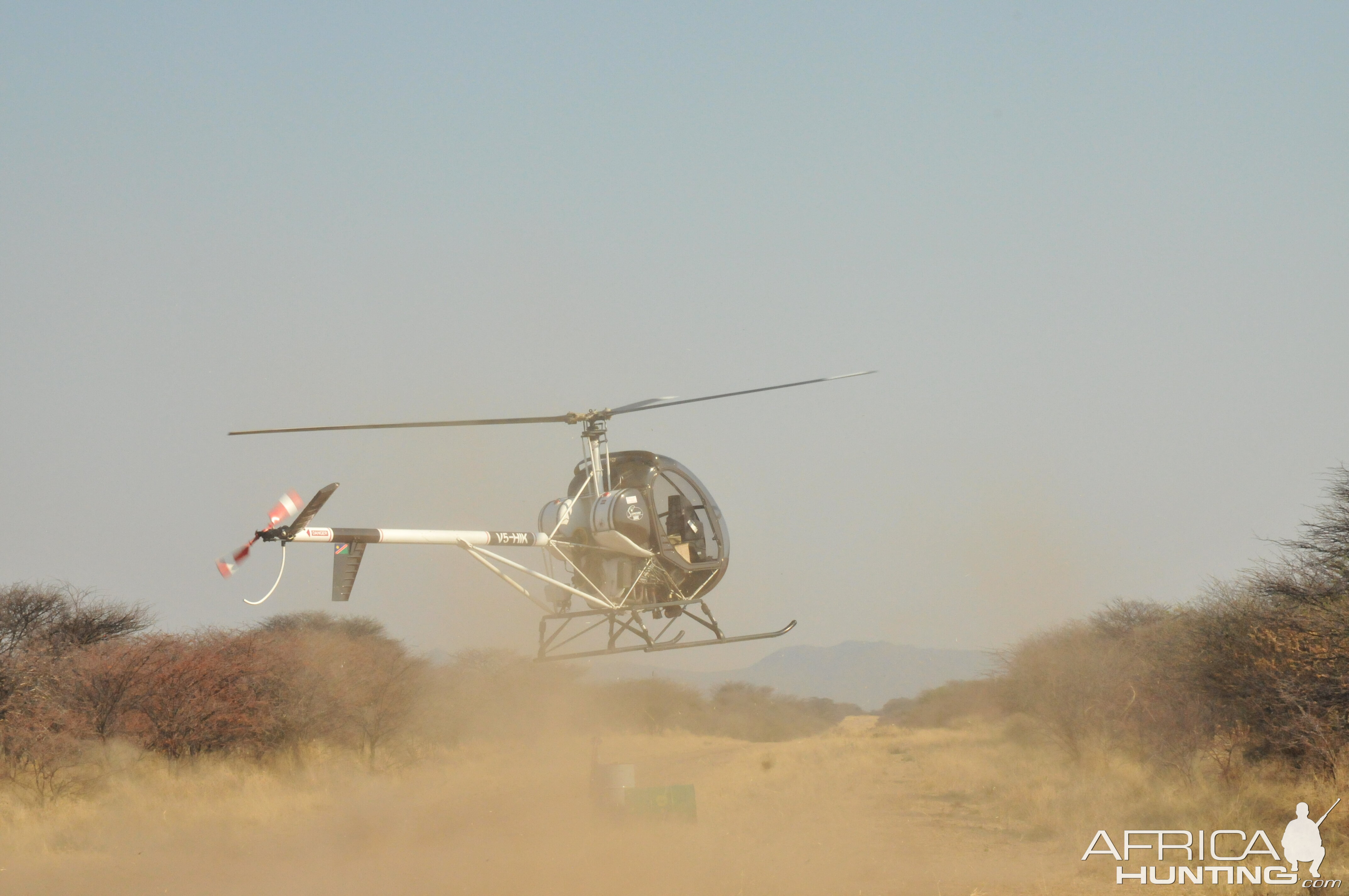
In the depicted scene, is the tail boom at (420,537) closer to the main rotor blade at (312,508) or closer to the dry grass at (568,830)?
the main rotor blade at (312,508)

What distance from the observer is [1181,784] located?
22.8 m

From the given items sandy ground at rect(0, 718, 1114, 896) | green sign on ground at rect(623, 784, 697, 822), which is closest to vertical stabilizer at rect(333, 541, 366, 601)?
sandy ground at rect(0, 718, 1114, 896)

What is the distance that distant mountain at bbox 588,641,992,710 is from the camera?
6328 centimetres

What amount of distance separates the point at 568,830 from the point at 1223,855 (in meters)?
11.3

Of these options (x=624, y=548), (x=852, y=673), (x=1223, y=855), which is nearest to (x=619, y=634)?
(x=624, y=548)

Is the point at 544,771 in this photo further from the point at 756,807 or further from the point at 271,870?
the point at 271,870

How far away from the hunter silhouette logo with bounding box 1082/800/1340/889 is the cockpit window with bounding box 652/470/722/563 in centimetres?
826

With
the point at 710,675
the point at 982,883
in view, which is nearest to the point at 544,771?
the point at 982,883

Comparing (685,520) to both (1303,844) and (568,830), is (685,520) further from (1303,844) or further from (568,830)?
(1303,844)

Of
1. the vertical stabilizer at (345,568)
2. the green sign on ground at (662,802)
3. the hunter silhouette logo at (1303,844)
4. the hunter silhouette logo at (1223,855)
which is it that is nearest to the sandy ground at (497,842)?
the green sign on ground at (662,802)

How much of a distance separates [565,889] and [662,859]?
271cm

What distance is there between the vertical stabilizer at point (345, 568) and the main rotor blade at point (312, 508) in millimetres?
1621

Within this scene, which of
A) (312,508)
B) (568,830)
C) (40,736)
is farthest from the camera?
(40,736)

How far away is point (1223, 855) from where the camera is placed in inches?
712
